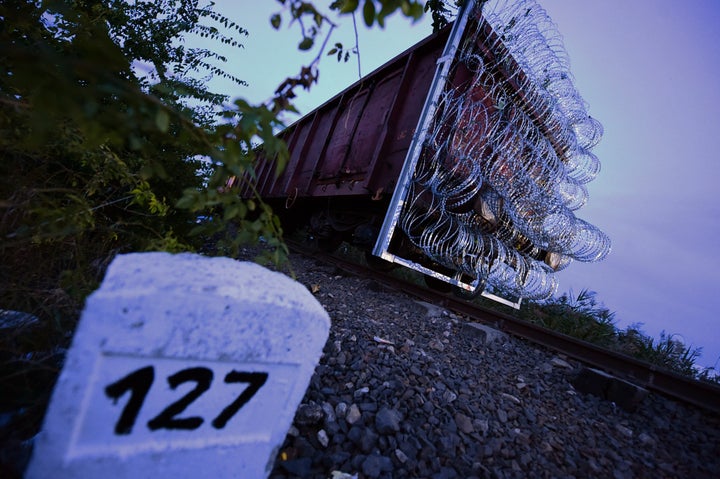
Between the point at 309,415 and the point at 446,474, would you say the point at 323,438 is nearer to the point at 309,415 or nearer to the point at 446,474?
the point at 309,415

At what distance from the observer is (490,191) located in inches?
176

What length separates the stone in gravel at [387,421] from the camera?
1.66 meters

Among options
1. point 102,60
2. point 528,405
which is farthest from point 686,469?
point 102,60

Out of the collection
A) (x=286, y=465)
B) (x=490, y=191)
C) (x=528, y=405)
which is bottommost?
(x=286, y=465)

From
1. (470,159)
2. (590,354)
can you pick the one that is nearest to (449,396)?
(590,354)

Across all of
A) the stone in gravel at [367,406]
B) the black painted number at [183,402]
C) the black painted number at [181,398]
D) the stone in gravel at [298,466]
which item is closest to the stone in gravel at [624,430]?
the stone in gravel at [367,406]

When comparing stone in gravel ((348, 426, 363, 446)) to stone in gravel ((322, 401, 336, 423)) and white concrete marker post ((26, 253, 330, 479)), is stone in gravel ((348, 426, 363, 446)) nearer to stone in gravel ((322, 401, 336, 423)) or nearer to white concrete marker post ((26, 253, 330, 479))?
stone in gravel ((322, 401, 336, 423))

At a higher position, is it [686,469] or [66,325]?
[686,469]

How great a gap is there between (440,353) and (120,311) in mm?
2468

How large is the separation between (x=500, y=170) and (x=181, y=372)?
14.7 feet

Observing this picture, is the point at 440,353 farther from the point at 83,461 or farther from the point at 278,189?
the point at 278,189

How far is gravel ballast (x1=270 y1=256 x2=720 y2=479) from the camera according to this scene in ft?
5.12

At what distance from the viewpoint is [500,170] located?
14.5 feet

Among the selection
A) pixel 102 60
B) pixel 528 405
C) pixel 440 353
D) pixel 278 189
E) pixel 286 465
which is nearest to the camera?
pixel 102 60
